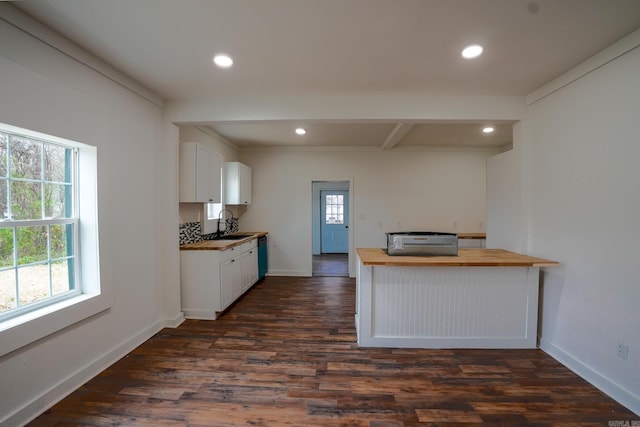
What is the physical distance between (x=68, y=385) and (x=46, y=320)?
21.7 inches

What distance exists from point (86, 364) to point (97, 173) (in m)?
1.48

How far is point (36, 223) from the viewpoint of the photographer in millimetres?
1756

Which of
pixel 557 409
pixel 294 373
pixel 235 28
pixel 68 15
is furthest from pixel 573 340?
pixel 68 15

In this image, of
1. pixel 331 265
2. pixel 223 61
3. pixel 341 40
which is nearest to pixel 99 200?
pixel 223 61

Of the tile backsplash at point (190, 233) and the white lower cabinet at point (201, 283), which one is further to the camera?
the tile backsplash at point (190, 233)

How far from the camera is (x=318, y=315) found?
3.26 m

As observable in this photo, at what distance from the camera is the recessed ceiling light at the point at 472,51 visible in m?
1.84

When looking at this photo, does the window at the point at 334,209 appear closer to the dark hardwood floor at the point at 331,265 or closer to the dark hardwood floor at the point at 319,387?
the dark hardwood floor at the point at 331,265

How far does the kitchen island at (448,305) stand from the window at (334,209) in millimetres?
5401

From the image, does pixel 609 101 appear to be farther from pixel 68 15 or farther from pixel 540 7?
pixel 68 15

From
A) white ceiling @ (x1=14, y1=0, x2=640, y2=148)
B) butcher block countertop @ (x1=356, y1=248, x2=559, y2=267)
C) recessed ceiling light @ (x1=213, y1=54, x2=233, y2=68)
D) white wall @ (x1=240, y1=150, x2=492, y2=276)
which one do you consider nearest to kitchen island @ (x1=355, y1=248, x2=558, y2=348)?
butcher block countertop @ (x1=356, y1=248, x2=559, y2=267)

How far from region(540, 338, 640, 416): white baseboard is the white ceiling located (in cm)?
238

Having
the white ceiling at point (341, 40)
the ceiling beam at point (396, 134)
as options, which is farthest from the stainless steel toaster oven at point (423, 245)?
the white ceiling at point (341, 40)

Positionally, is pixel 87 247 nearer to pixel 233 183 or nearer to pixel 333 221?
pixel 233 183
